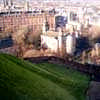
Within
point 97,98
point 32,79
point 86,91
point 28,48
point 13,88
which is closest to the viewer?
point 13,88

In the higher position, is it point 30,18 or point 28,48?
point 30,18

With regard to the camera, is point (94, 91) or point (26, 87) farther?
point (94, 91)

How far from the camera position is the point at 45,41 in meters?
13.8

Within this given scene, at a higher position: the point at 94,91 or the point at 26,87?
the point at 26,87

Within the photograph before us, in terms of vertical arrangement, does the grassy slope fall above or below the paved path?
above

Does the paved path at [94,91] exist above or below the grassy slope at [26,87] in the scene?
below

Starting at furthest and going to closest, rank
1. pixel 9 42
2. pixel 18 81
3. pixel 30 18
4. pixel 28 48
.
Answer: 1. pixel 30 18
2. pixel 9 42
3. pixel 28 48
4. pixel 18 81

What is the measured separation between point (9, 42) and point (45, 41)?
3.34 metres

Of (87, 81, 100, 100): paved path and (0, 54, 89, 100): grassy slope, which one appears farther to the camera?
(87, 81, 100, 100): paved path

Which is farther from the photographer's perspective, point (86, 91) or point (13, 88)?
point (86, 91)

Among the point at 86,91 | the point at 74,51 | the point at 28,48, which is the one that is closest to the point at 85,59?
the point at 74,51

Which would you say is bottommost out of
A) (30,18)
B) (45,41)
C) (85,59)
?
(85,59)

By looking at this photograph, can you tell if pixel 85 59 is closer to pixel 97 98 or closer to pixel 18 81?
pixel 97 98

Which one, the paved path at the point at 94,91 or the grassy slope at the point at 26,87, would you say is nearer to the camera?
the grassy slope at the point at 26,87
